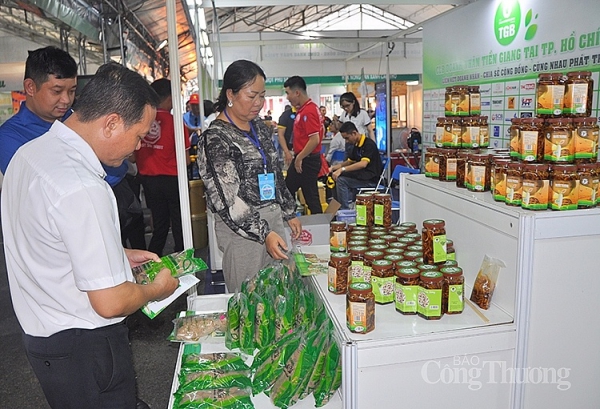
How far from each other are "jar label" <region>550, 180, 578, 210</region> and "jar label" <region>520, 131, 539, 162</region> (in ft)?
0.39

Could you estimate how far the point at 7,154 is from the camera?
219 centimetres

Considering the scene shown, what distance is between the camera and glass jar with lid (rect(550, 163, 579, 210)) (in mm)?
1458

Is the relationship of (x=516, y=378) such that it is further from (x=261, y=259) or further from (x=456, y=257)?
(x=261, y=259)

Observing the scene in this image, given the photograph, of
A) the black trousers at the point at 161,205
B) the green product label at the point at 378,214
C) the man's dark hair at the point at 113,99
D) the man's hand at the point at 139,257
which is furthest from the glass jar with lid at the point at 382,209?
the black trousers at the point at 161,205

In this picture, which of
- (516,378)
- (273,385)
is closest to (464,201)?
(516,378)

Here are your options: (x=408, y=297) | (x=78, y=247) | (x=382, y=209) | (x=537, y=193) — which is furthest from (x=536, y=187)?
(x=78, y=247)

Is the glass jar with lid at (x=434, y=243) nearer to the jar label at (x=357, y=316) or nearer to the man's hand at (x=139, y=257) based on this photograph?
the jar label at (x=357, y=316)

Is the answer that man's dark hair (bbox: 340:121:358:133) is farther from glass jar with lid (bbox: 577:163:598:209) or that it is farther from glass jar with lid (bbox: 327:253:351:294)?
glass jar with lid (bbox: 577:163:598:209)

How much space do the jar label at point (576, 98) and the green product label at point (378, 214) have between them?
81cm

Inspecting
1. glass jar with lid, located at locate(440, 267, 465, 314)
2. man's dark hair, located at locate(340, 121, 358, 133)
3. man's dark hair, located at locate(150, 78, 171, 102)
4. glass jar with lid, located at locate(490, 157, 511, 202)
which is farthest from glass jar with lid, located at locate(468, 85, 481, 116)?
man's dark hair, located at locate(340, 121, 358, 133)

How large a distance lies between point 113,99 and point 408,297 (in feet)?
3.29

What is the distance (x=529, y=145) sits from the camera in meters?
1.55

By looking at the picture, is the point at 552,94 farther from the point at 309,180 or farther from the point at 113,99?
the point at 309,180

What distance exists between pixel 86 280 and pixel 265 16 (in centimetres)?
1572
